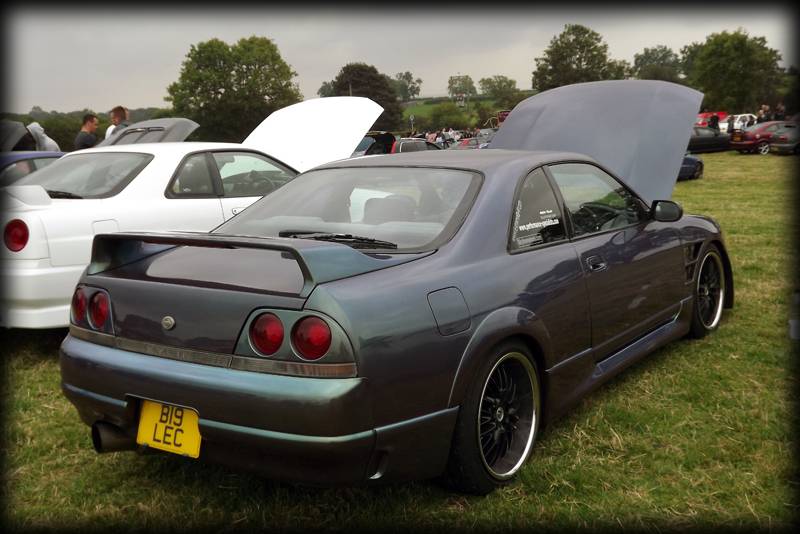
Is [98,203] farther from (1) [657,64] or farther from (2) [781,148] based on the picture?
(1) [657,64]

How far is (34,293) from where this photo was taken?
14.2ft

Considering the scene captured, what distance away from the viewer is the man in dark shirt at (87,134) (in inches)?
396

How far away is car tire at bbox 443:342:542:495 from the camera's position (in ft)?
8.30

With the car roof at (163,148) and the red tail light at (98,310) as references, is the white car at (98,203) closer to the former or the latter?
the car roof at (163,148)

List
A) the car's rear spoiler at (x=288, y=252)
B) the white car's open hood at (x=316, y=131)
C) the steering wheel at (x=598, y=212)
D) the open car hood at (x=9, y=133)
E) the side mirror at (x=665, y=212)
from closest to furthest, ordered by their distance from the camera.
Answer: the car's rear spoiler at (x=288, y=252) → the steering wheel at (x=598, y=212) → the side mirror at (x=665, y=212) → the white car's open hood at (x=316, y=131) → the open car hood at (x=9, y=133)

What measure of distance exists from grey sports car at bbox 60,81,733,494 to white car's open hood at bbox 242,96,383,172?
388cm

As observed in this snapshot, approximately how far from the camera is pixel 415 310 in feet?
7.74

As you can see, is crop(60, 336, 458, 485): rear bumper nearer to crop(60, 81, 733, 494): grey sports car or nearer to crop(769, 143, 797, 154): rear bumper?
crop(60, 81, 733, 494): grey sports car

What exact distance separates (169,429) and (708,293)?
3.82 metres

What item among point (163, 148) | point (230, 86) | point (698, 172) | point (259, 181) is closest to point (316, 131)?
point (259, 181)

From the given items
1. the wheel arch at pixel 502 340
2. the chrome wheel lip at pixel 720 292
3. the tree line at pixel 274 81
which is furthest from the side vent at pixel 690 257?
the tree line at pixel 274 81

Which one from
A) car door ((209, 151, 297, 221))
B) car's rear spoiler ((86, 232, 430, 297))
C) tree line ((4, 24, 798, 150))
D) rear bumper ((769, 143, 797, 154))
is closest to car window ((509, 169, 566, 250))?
car's rear spoiler ((86, 232, 430, 297))

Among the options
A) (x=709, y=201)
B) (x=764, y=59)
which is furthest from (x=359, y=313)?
(x=764, y=59)

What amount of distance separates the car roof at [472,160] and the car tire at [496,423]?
0.89 m
